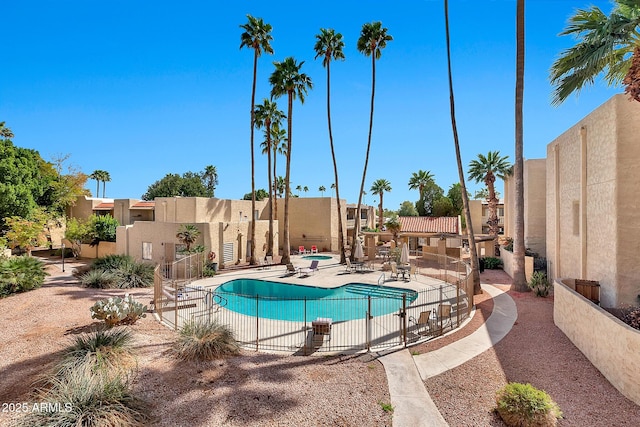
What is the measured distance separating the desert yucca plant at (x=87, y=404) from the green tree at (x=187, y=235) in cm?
1563

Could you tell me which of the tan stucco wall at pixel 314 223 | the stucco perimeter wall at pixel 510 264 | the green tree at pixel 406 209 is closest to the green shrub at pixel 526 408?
the stucco perimeter wall at pixel 510 264

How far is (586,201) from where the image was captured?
12977 millimetres

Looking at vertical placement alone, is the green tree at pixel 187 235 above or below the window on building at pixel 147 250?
above

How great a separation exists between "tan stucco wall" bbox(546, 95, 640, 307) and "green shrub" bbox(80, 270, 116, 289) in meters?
21.8

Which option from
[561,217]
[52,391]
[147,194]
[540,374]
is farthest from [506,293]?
[147,194]

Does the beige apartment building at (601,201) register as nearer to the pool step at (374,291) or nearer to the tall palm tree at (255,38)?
the pool step at (374,291)

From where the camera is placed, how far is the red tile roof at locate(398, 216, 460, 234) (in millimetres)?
30475

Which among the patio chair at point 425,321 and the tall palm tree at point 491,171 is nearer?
the patio chair at point 425,321

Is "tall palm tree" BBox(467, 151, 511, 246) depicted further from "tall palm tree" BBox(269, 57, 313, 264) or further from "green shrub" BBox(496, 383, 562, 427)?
"green shrub" BBox(496, 383, 562, 427)

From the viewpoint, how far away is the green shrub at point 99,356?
696 cm

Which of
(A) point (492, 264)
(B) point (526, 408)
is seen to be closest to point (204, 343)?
(B) point (526, 408)

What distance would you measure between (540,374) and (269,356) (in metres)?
6.79

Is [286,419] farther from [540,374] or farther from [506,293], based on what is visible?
[506,293]

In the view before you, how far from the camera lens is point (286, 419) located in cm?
595
